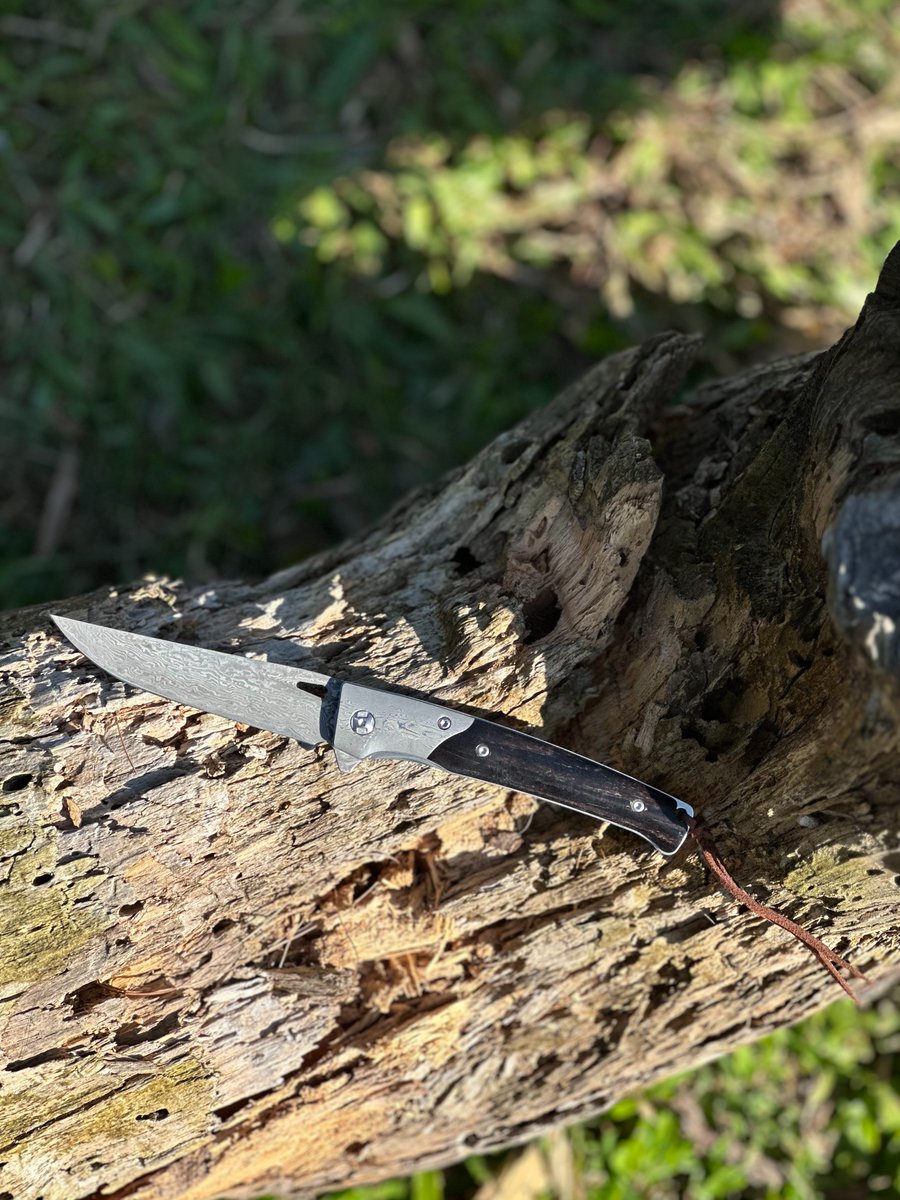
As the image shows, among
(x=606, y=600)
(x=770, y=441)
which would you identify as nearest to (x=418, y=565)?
(x=606, y=600)

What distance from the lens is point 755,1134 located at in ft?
12.8

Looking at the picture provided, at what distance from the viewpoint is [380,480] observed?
4.46 m

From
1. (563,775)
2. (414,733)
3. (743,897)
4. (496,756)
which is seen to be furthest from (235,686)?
(743,897)

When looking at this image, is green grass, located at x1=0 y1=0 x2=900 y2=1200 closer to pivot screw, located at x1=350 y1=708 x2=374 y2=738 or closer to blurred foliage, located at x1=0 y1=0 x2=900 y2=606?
blurred foliage, located at x1=0 y1=0 x2=900 y2=606

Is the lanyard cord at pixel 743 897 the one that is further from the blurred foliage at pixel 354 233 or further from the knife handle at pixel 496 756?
the blurred foliage at pixel 354 233

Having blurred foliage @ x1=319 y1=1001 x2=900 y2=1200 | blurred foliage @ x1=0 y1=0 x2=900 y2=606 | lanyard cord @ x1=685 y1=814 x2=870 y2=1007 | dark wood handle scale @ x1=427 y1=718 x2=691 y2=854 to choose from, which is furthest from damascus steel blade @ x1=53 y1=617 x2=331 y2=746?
blurred foliage @ x1=319 y1=1001 x2=900 y2=1200

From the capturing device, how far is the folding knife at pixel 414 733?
2.29 metres

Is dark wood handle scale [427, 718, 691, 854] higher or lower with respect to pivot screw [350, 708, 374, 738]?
lower

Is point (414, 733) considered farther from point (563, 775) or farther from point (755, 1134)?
point (755, 1134)

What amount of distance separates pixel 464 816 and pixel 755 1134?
2.39 metres

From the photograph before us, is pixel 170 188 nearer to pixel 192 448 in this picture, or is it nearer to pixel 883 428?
pixel 192 448

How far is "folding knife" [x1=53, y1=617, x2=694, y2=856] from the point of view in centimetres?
229

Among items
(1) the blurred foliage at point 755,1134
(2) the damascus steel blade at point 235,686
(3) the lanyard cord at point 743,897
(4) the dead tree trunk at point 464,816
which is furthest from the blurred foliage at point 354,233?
(1) the blurred foliage at point 755,1134

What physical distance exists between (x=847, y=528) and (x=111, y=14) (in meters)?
4.23
